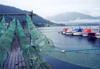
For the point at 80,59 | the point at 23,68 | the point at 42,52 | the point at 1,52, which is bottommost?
the point at 23,68

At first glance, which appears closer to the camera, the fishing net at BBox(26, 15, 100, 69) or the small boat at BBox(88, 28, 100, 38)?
the fishing net at BBox(26, 15, 100, 69)

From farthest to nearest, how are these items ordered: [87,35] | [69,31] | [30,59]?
[69,31] → [87,35] → [30,59]

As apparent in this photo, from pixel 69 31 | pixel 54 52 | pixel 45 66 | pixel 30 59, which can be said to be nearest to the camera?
pixel 45 66

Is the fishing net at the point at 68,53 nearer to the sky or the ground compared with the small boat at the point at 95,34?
nearer to the sky

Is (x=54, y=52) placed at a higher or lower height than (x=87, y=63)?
higher

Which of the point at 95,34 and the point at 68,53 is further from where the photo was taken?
the point at 95,34

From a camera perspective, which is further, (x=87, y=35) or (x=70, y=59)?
(x=87, y=35)

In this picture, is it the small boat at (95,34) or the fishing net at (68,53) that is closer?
the fishing net at (68,53)

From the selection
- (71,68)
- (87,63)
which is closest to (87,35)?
(71,68)

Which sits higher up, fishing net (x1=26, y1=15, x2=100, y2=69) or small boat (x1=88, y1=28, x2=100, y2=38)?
fishing net (x1=26, y1=15, x2=100, y2=69)

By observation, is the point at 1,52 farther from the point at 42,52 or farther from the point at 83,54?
the point at 83,54

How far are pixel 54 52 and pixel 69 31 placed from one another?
37.7 m

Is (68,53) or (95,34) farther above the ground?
Answer: (68,53)

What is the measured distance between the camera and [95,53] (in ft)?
13.3
